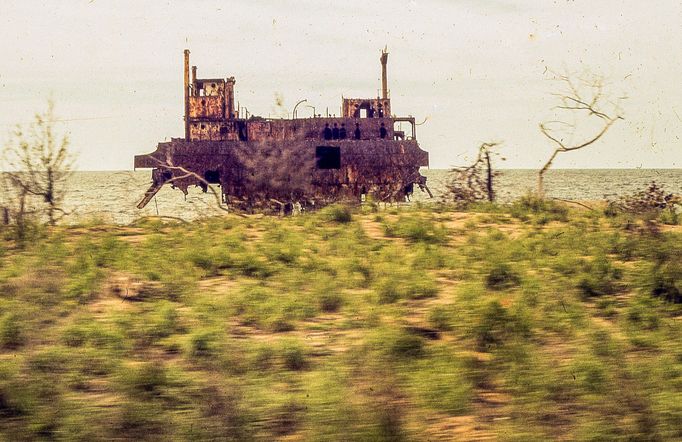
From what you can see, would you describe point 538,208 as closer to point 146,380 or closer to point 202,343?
point 202,343

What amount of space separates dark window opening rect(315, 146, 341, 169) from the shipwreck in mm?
58

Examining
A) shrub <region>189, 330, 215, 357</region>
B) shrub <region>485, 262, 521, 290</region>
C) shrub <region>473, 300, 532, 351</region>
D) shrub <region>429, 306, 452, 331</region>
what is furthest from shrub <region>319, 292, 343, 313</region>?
shrub <region>485, 262, 521, 290</region>

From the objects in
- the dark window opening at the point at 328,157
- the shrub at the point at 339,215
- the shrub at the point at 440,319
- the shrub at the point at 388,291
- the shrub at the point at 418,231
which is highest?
the dark window opening at the point at 328,157

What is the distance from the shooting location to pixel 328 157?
43.3 metres

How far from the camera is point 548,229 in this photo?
13500 millimetres

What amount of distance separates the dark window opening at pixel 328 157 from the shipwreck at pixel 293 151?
0.19 ft

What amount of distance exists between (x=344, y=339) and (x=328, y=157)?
36.9m

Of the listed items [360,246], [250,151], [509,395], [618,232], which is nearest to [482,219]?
[618,232]

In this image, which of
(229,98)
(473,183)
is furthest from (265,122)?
(473,183)

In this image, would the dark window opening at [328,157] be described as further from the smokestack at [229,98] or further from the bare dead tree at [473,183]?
the bare dead tree at [473,183]

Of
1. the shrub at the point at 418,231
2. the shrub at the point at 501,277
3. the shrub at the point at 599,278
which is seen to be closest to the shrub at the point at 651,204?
the shrub at the point at 418,231

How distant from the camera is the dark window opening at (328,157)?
43.1m

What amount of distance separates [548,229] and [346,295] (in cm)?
639

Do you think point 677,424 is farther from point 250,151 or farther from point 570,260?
point 250,151
